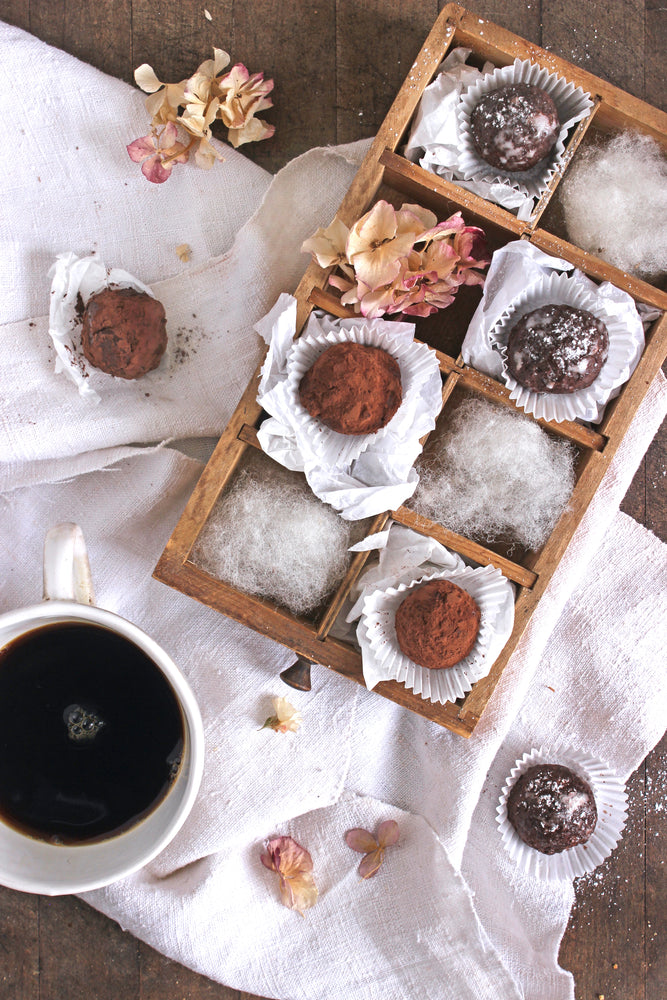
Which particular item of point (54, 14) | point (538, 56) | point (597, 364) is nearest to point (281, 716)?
point (597, 364)

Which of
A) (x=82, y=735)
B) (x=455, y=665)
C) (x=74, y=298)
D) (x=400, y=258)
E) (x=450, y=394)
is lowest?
(x=82, y=735)

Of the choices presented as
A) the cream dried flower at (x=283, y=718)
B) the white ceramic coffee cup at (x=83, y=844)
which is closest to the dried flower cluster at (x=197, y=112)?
the white ceramic coffee cup at (x=83, y=844)

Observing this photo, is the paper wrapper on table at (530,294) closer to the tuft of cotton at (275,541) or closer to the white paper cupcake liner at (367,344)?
the white paper cupcake liner at (367,344)

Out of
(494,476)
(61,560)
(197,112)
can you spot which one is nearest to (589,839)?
(494,476)

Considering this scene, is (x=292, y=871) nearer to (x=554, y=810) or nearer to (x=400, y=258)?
(x=554, y=810)

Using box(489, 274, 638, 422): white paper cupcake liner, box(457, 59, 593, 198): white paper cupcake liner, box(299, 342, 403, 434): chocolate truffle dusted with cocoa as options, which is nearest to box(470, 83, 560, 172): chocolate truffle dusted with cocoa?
box(457, 59, 593, 198): white paper cupcake liner

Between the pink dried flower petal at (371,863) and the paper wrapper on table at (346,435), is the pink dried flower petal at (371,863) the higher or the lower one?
the lower one
